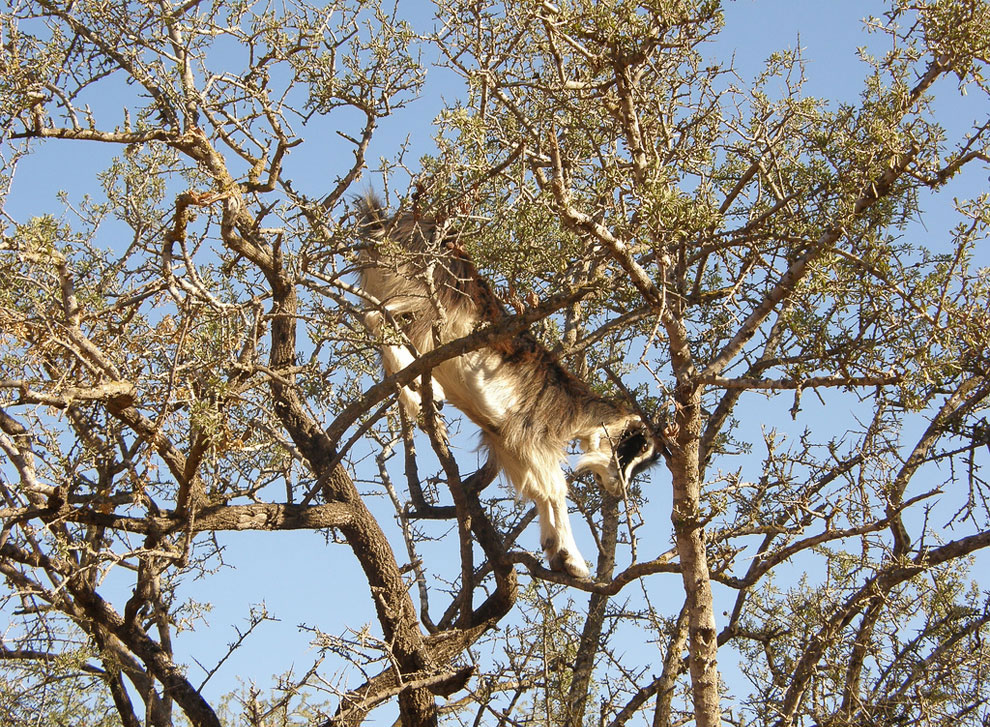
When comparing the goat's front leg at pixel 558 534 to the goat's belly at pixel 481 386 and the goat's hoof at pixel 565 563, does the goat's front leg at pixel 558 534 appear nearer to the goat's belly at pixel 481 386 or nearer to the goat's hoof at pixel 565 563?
the goat's hoof at pixel 565 563

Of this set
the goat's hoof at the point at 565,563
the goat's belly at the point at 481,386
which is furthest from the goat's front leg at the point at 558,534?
the goat's belly at the point at 481,386

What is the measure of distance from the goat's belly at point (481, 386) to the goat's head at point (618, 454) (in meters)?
0.71

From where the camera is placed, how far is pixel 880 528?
14.3 feet

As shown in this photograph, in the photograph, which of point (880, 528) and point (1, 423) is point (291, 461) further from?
point (880, 528)

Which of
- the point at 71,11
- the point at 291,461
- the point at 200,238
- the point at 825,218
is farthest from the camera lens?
the point at 291,461

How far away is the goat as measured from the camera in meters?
6.39

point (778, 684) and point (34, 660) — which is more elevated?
point (34, 660)

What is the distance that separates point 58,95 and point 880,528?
14.2ft

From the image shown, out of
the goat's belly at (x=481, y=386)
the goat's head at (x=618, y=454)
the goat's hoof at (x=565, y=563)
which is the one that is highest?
the goat's belly at (x=481, y=386)

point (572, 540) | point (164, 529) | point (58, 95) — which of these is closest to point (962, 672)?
point (572, 540)

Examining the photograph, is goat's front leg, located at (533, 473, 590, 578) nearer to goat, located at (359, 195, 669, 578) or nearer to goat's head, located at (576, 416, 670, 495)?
goat, located at (359, 195, 669, 578)

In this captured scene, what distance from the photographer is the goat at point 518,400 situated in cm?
639

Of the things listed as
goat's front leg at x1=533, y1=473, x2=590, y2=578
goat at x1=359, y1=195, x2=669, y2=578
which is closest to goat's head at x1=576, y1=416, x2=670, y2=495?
goat at x1=359, y1=195, x2=669, y2=578

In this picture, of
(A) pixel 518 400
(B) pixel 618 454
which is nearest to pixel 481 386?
(A) pixel 518 400
